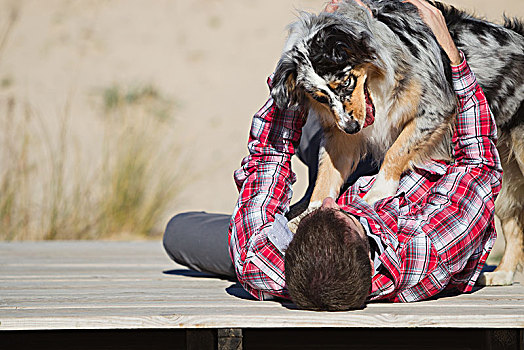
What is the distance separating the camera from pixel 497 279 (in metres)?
2.68

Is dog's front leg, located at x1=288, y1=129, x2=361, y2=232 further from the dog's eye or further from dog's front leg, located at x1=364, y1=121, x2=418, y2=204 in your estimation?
the dog's eye

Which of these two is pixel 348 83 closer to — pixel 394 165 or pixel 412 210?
pixel 394 165

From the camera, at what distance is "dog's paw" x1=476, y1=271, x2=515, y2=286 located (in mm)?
2678

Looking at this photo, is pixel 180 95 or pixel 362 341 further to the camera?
pixel 180 95

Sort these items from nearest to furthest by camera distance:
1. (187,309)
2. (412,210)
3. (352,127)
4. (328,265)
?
(328,265)
(187,309)
(412,210)
(352,127)

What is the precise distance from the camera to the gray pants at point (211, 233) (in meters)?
2.86

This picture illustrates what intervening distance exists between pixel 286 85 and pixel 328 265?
0.89 meters

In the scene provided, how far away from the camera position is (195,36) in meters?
12.8

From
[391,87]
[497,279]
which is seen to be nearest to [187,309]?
[391,87]

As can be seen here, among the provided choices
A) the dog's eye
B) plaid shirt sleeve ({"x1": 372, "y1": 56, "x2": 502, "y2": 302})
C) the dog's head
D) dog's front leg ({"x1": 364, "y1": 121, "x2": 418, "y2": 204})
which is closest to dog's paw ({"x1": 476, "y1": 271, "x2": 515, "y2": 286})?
plaid shirt sleeve ({"x1": 372, "y1": 56, "x2": 502, "y2": 302})

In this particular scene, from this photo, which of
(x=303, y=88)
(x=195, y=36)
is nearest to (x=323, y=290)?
(x=303, y=88)

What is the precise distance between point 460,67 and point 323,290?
3.51 feet

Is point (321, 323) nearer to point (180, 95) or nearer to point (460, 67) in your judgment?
point (460, 67)

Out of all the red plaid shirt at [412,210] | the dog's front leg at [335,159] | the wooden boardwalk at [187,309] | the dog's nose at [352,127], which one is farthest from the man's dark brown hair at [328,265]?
the dog's front leg at [335,159]
